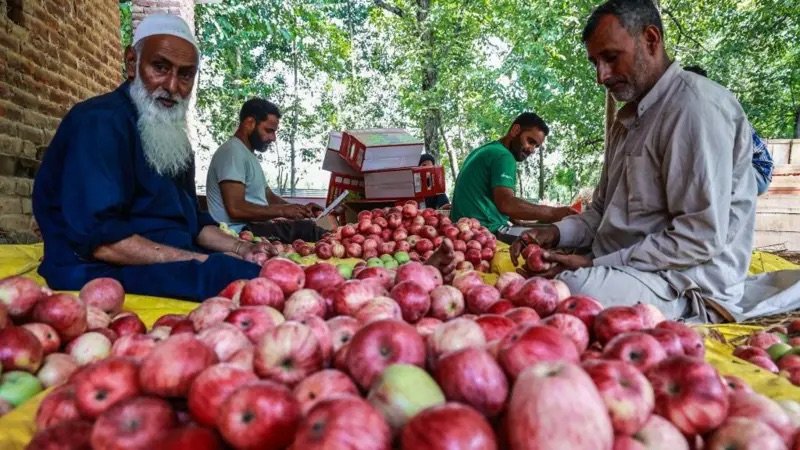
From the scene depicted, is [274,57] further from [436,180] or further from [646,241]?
[646,241]

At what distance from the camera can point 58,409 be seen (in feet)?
3.89

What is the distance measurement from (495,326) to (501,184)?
15.0 feet

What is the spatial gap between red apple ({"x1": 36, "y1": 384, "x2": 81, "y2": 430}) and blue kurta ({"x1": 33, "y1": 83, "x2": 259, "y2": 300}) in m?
1.90

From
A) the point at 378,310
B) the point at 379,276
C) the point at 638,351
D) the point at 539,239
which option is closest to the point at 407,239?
the point at 539,239

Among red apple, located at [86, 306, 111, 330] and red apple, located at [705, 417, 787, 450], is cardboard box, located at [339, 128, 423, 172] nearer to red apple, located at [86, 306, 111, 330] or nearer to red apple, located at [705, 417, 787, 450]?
red apple, located at [86, 306, 111, 330]

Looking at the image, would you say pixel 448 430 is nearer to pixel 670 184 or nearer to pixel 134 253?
pixel 670 184

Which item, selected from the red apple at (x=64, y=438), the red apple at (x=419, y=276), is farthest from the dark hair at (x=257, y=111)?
the red apple at (x=64, y=438)

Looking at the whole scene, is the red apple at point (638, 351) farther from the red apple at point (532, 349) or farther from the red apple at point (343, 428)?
the red apple at point (343, 428)

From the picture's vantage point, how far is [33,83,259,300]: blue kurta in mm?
3029

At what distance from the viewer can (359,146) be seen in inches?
306

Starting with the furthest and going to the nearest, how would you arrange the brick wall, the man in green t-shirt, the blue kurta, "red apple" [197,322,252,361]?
the man in green t-shirt → the brick wall → the blue kurta → "red apple" [197,322,252,361]

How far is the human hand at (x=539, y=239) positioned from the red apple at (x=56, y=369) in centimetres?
272

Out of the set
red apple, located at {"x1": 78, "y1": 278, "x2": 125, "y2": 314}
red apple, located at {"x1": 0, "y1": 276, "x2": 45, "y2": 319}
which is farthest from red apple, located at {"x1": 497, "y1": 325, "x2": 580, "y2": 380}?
red apple, located at {"x1": 78, "y1": 278, "x2": 125, "y2": 314}

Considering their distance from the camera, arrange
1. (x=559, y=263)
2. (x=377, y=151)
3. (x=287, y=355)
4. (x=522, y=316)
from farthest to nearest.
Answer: (x=377, y=151)
(x=559, y=263)
(x=522, y=316)
(x=287, y=355)
